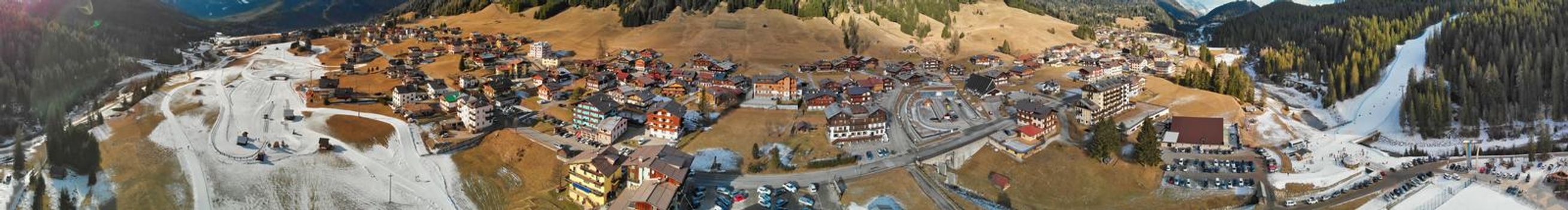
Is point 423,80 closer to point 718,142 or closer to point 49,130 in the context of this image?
point 49,130

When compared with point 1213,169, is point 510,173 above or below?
below

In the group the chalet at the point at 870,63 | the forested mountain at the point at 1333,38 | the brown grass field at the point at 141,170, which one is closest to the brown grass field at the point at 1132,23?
the forested mountain at the point at 1333,38

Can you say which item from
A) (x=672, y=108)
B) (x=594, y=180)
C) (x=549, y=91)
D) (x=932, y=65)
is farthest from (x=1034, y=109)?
(x=932, y=65)

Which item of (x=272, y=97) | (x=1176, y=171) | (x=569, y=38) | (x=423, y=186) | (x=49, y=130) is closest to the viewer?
(x=423, y=186)

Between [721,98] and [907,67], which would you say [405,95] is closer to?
[721,98]

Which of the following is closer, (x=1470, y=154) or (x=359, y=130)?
(x=359, y=130)

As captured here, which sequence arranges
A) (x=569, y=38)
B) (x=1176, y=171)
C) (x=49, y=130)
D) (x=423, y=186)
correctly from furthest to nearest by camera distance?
(x=569, y=38)
(x=49, y=130)
(x=1176, y=171)
(x=423, y=186)

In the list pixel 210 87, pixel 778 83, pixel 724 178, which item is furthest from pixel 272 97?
pixel 724 178
